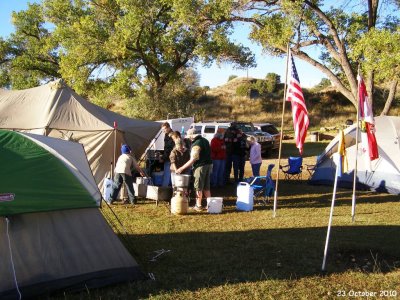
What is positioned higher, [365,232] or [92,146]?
[92,146]

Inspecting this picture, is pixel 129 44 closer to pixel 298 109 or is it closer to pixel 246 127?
pixel 246 127

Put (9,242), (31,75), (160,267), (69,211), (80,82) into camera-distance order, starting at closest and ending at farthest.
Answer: (9,242), (69,211), (160,267), (80,82), (31,75)

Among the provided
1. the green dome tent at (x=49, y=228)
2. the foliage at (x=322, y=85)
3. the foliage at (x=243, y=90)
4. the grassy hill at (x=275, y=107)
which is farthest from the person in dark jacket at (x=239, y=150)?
the foliage at (x=322, y=85)

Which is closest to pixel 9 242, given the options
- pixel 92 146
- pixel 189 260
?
pixel 189 260

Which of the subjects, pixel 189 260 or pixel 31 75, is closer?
pixel 189 260

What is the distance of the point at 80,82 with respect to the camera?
A: 2414 cm

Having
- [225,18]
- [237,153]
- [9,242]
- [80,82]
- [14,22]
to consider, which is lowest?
[9,242]

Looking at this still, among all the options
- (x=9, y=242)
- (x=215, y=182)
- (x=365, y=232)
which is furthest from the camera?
(x=215, y=182)

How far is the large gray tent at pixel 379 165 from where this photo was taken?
40.2 ft

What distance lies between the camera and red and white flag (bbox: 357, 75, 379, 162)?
334 inches

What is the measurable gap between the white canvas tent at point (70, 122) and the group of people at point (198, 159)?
914 millimetres

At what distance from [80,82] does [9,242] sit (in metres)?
20.2

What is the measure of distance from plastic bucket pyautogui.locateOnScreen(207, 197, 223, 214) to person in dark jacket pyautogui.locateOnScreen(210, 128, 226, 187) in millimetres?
3306

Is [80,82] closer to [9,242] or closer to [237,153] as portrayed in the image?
[237,153]
